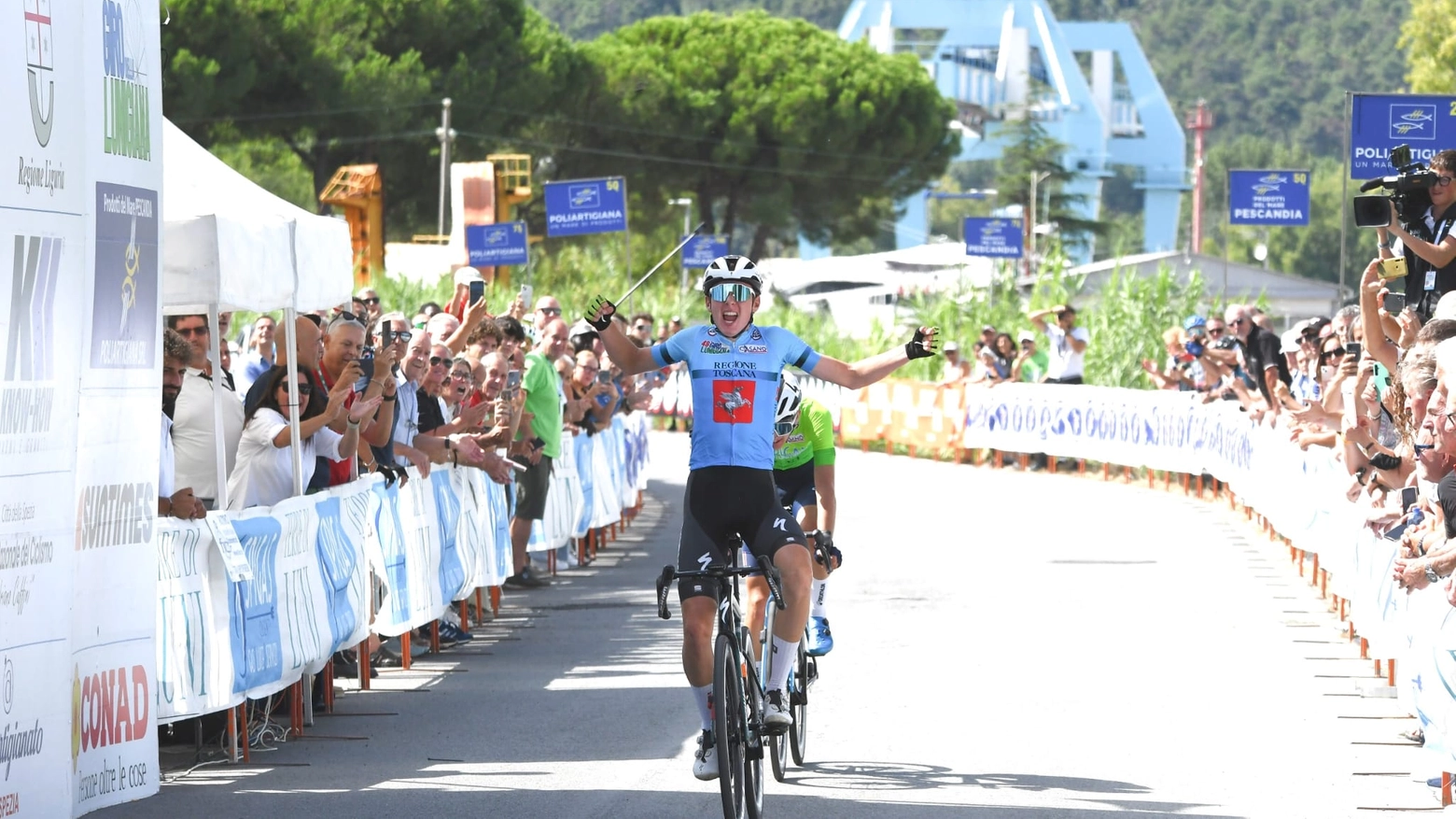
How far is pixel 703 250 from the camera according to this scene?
54656 mm

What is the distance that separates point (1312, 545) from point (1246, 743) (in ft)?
21.4

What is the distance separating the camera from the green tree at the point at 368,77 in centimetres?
4916

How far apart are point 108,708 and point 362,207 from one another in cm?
4076

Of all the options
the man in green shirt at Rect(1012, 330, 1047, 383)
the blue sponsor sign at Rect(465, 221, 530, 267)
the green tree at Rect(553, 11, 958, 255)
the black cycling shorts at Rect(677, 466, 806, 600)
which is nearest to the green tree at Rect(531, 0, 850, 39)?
the green tree at Rect(553, 11, 958, 255)

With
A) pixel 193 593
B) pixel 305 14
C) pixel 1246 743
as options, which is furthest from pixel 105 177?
pixel 305 14

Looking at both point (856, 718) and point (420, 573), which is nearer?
point (856, 718)

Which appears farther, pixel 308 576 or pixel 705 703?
pixel 308 576

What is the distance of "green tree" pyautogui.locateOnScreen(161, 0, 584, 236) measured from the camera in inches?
1935

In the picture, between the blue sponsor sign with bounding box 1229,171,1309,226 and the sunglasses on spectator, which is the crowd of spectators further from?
the blue sponsor sign with bounding box 1229,171,1309,226

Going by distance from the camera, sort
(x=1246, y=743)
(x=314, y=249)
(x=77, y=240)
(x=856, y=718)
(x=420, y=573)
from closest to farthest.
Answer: (x=77, y=240) → (x=1246, y=743) → (x=856, y=718) → (x=314, y=249) → (x=420, y=573)

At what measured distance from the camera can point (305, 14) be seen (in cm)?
5241

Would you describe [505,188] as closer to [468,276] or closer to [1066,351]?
[1066,351]

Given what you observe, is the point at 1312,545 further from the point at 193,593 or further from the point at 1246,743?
the point at 193,593

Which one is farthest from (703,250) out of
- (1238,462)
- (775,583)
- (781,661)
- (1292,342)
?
(775,583)
